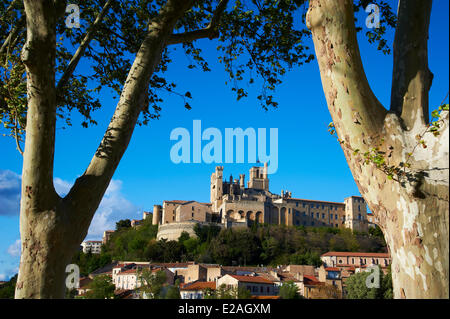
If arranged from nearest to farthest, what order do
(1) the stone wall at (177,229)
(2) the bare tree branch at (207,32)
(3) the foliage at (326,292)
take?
(2) the bare tree branch at (207,32)
(3) the foliage at (326,292)
(1) the stone wall at (177,229)

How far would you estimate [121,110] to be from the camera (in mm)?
4719

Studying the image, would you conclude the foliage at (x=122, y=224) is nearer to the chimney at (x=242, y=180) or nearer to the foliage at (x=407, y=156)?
the chimney at (x=242, y=180)

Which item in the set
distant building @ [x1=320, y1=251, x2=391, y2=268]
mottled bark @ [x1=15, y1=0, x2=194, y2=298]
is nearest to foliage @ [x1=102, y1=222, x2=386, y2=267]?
distant building @ [x1=320, y1=251, x2=391, y2=268]

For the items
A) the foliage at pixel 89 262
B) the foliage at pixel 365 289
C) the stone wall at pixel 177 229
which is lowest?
the foliage at pixel 365 289

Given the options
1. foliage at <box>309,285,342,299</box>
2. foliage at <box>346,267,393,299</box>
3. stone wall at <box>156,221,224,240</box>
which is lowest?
foliage at <box>309,285,342,299</box>

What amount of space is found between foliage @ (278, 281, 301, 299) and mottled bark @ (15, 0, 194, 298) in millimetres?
Result: 36562

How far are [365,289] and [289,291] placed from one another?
24.5 feet

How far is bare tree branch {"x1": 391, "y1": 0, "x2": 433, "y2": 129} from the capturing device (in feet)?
12.4

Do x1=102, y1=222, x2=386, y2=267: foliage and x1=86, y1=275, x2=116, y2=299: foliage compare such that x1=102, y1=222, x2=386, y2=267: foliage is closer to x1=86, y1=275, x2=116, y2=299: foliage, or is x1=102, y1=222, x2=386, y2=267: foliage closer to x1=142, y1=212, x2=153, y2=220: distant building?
x1=142, y1=212, x2=153, y2=220: distant building

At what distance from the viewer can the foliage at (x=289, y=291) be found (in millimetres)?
39375

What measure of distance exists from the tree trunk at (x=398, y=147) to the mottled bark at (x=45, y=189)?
233 centimetres

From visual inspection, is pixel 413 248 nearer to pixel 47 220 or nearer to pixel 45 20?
pixel 47 220

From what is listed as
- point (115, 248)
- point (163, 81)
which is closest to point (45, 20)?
point (163, 81)

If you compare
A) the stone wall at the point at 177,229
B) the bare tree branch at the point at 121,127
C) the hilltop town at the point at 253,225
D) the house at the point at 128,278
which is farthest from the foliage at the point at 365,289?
the stone wall at the point at 177,229
